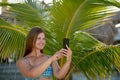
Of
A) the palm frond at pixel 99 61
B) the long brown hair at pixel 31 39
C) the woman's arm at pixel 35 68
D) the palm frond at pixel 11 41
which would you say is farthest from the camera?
the palm frond at pixel 11 41

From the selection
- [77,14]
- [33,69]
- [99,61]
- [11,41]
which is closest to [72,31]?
[77,14]

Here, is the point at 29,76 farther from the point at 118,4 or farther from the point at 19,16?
the point at 19,16

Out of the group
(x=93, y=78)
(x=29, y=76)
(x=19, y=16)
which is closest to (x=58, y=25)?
(x=19, y=16)

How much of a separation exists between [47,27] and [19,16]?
457mm

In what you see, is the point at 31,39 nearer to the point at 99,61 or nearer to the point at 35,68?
the point at 35,68

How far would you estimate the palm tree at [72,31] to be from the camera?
14.9 feet

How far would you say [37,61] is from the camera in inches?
103

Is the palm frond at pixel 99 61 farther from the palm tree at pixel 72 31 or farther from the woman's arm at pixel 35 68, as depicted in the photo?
the woman's arm at pixel 35 68

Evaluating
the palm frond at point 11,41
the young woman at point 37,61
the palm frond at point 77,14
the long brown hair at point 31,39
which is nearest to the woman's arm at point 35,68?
the young woman at point 37,61

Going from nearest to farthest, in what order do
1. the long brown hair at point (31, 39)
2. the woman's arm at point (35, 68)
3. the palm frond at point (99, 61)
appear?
1. the woman's arm at point (35, 68)
2. the long brown hair at point (31, 39)
3. the palm frond at point (99, 61)

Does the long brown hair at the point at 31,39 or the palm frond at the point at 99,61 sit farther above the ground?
the long brown hair at the point at 31,39

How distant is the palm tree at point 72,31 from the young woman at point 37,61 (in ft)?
6.14

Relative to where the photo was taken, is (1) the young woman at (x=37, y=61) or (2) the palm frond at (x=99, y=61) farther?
A: (2) the palm frond at (x=99, y=61)

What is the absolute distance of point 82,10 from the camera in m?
4.52
